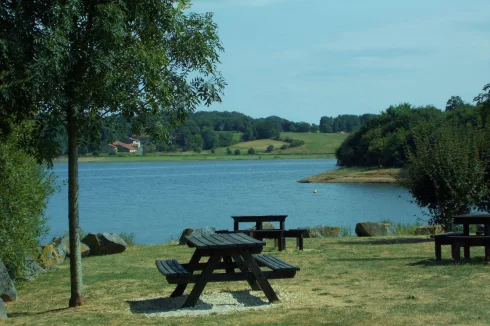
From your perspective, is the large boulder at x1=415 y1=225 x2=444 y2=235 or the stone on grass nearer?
the stone on grass

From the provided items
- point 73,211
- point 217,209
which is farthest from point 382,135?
point 73,211

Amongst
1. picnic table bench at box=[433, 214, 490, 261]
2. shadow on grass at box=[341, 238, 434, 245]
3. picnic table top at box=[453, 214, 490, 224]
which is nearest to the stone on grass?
shadow on grass at box=[341, 238, 434, 245]

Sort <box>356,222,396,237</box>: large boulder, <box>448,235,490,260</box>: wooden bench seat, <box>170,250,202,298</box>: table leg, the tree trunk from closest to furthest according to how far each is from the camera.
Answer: the tree trunk
<box>170,250,202,298</box>: table leg
<box>448,235,490,260</box>: wooden bench seat
<box>356,222,396,237</box>: large boulder

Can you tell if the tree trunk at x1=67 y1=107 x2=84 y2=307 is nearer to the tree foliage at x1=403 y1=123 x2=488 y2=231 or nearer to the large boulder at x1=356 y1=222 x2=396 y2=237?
the tree foliage at x1=403 y1=123 x2=488 y2=231

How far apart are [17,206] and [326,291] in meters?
6.03

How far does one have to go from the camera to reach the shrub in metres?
12.8

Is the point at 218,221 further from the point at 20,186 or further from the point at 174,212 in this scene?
the point at 20,186

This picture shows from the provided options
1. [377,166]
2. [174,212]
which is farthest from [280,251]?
[377,166]

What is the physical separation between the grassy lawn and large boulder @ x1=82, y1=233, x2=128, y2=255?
1.35 meters

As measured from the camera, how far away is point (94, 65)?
923 cm

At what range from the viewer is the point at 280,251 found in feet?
52.9

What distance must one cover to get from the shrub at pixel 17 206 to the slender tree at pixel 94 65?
2.63 metres

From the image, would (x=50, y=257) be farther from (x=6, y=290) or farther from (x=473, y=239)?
(x=473, y=239)

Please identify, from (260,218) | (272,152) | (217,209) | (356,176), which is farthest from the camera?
(272,152)
